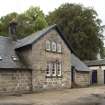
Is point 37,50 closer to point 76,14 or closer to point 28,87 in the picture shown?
point 28,87

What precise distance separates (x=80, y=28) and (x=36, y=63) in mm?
28101

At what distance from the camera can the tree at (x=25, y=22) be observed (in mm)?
55594

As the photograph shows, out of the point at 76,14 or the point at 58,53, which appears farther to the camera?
the point at 76,14

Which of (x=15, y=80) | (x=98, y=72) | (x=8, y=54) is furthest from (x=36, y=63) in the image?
(x=98, y=72)

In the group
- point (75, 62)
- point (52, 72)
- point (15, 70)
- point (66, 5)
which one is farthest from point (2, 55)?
point (66, 5)

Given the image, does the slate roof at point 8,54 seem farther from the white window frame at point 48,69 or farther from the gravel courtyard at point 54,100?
the gravel courtyard at point 54,100

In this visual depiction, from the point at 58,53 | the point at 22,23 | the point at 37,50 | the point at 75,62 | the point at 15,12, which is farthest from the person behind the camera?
the point at 15,12

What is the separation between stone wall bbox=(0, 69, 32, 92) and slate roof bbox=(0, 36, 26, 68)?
578 millimetres

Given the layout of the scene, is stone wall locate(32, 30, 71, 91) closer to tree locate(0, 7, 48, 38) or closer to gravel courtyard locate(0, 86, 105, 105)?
gravel courtyard locate(0, 86, 105, 105)

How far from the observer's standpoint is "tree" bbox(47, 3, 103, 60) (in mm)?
56062

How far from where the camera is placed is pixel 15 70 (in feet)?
90.6

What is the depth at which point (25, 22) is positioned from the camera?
57312 mm

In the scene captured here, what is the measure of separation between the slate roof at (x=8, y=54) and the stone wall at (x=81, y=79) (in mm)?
9064

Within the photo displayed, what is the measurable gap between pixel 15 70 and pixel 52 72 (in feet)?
17.3
